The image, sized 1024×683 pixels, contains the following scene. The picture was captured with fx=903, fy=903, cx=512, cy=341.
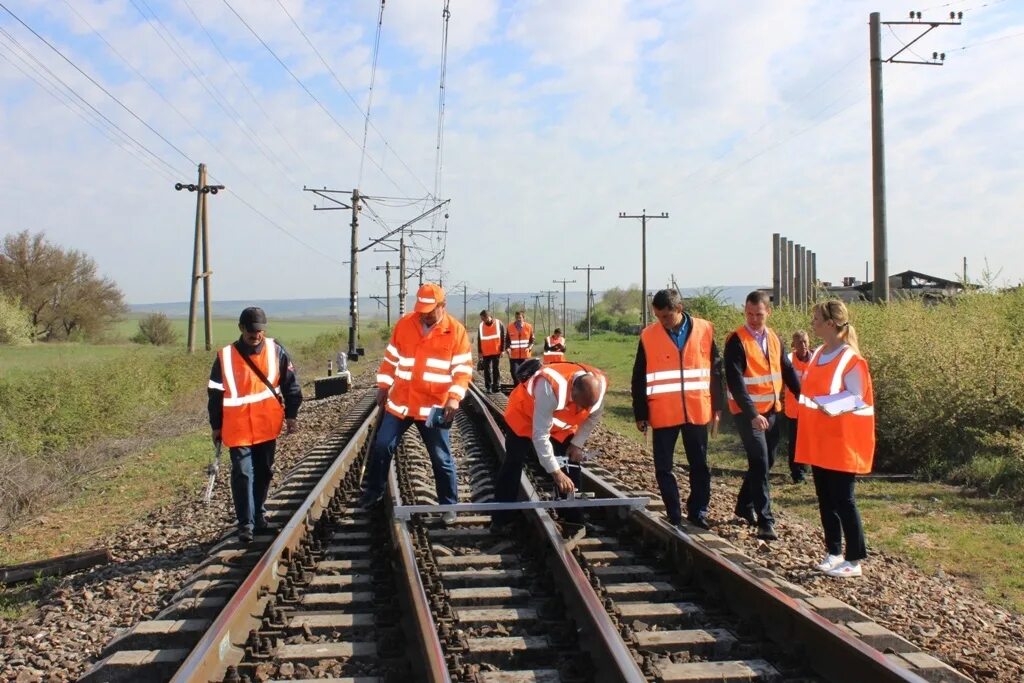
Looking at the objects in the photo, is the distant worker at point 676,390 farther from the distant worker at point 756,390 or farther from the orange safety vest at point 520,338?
the orange safety vest at point 520,338

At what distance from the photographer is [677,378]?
273 inches

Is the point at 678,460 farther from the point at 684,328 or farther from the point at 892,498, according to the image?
the point at 684,328

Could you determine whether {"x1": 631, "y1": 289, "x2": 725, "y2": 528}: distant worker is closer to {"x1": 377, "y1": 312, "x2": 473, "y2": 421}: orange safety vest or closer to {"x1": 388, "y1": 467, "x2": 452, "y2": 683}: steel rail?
{"x1": 377, "y1": 312, "x2": 473, "y2": 421}: orange safety vest

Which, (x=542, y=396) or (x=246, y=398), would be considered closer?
(x=542, y=396)

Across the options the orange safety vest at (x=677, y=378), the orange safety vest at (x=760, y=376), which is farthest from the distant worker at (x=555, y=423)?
the orange safety vest at (x=760, y=376)

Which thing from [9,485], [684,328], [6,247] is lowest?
[9,485]

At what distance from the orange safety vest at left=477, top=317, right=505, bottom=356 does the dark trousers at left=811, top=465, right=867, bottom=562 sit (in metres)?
14.0

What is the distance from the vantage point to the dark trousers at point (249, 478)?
6.89m

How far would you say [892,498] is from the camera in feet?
31.4

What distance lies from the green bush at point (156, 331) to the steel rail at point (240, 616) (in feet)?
194

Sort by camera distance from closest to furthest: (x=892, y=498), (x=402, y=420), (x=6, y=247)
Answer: (x=402, y=420), (x=892, y=498), (x=6, y=247)

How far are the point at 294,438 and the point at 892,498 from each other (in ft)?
29.6

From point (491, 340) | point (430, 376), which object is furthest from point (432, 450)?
point (491, 340)

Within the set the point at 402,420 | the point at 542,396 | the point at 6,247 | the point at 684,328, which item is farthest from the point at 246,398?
the point at 6,247
